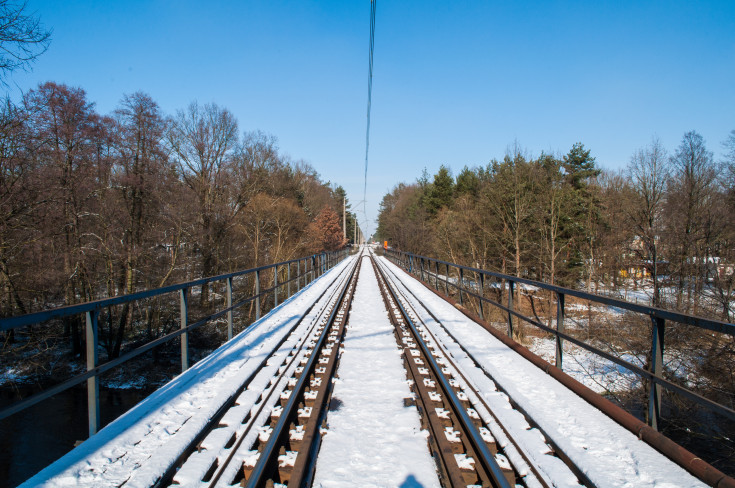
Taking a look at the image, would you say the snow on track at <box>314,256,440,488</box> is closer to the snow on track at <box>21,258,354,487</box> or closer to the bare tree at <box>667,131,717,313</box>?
the snow on track at <box>21,258,354,487</box>

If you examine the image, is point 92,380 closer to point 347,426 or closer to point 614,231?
point 347,426

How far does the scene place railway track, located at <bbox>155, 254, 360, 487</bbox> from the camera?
2.61 m

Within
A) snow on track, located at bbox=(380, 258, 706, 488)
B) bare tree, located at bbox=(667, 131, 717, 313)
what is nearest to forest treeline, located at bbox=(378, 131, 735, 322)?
bare tree, located at bbox=(667, 131, 717, 313)

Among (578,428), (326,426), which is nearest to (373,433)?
(326,426)

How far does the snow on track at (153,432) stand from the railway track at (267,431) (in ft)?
0.33

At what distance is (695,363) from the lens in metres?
10.6

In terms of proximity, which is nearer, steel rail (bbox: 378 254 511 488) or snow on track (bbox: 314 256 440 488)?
steel rail (bbox: 378 254 511 488)

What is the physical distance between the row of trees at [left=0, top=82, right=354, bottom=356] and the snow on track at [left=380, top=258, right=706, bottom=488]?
1283cm

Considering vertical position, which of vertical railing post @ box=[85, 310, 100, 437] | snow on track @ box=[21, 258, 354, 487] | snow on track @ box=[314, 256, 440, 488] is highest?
vertical railing post @ box=[85, 310, 100, 437]

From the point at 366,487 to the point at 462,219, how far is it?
25.7 metres

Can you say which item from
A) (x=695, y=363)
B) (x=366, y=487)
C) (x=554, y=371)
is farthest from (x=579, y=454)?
(x=695, y=363)

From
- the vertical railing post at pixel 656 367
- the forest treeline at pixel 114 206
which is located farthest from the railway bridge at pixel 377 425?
the forest treeline at pixel 114 206

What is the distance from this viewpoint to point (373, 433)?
3.26 meters

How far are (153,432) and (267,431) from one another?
95 centimetres
